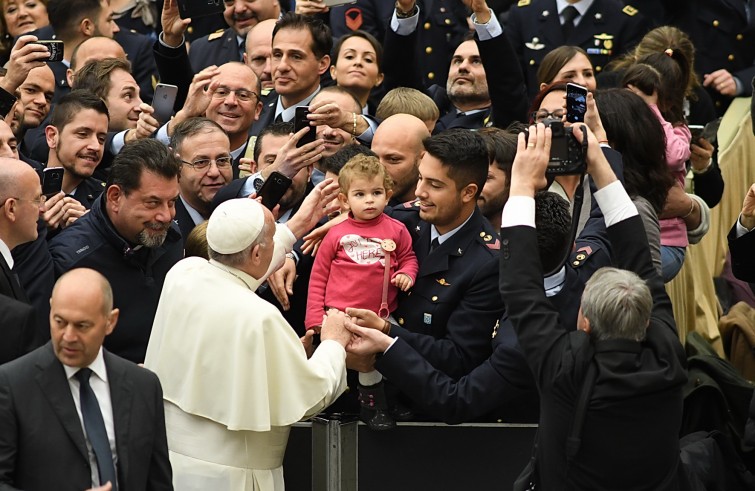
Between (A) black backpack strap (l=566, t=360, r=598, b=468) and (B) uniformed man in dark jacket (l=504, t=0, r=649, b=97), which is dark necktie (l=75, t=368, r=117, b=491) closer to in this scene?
(A) black backpack strap (l=566, t=360, r=598, b=468)

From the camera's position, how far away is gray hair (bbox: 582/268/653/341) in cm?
554

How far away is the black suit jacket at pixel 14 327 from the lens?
235 inches

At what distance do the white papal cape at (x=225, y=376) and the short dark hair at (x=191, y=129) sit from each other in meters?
1.87

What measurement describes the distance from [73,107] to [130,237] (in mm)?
1442

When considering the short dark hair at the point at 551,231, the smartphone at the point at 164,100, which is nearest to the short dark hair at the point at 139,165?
the smartphone at the point at 164,100

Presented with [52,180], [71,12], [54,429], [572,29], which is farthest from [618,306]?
[71,12]

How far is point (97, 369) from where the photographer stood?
559cm

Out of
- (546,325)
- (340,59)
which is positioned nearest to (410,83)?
(340,59)

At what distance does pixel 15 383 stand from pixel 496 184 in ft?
10.2

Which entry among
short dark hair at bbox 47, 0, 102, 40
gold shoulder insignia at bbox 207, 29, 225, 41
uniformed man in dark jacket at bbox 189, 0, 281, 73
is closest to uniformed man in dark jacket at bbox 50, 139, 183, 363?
uniformed man in dark jacket at bbox 189, 0, 281, 73

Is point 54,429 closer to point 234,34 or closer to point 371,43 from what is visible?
point 371,43

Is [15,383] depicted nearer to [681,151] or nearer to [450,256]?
[450,256]

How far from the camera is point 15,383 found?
5.38 metres

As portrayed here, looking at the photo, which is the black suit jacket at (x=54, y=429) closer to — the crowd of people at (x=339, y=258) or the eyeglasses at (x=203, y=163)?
the crowd of people at (x=339, y=258)
